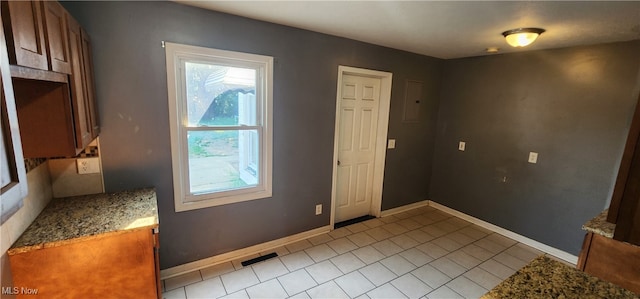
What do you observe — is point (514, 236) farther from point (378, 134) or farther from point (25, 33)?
point (25, 33)

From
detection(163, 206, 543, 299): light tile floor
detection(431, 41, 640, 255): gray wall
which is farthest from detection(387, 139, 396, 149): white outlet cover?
detection(163, 206, 543, 299): light tile floor

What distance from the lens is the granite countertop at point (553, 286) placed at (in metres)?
1.00

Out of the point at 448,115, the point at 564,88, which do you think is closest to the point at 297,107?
the point at 448,115

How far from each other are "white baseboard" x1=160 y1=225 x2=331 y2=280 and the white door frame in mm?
356

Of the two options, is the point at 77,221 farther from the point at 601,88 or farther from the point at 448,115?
the point at 601,88

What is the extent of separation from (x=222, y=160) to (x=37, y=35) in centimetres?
154

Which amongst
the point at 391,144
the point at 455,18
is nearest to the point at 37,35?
the point at 455,18

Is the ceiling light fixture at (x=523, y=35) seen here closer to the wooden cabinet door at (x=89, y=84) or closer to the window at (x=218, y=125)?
the window at (x=218, y=125)

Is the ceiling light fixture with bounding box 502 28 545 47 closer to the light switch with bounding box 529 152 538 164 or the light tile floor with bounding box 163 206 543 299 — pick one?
the light switch with bounding box 529 152 538 164

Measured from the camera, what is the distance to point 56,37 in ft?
3.97

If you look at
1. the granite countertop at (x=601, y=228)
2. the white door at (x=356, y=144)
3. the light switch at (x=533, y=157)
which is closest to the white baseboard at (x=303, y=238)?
the white door at (x=356, y=144)

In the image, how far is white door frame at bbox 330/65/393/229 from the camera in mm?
2980

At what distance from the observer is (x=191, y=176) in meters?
2.32

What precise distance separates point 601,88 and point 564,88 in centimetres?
27
